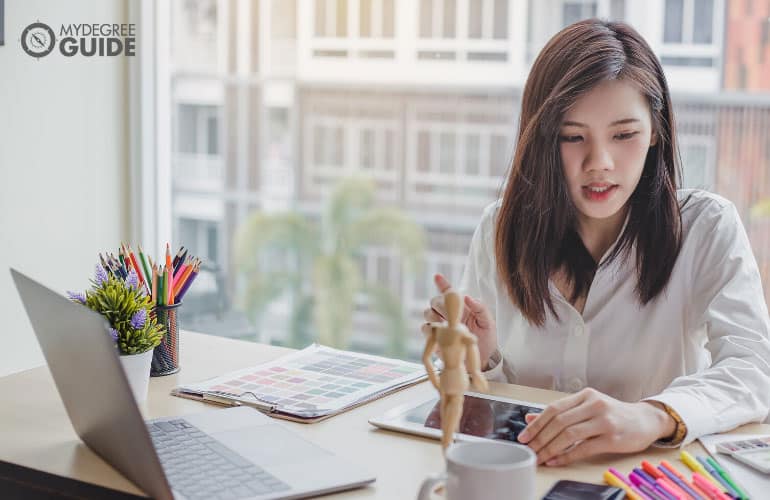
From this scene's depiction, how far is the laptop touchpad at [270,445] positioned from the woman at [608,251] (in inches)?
12.7

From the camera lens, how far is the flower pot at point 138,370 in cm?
132

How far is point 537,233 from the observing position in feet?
5.38

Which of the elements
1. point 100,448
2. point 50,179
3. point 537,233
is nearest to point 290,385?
point 100,448

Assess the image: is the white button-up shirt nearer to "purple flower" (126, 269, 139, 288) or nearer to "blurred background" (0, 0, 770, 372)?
"purple flower" (126, 269, 139, 288)

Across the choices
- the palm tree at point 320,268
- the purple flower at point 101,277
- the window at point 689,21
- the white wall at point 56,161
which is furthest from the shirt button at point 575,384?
the palm tree at point 320,268

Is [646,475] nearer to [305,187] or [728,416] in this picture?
[728,416]

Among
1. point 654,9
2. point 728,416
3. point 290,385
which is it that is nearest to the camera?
point 728,416

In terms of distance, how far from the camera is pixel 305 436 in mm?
1226

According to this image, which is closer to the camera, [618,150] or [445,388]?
[445,388]

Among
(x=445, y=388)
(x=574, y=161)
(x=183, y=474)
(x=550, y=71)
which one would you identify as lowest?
(x=183, y=474)

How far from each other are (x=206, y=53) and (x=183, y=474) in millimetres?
2601

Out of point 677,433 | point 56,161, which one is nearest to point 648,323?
point 677,433

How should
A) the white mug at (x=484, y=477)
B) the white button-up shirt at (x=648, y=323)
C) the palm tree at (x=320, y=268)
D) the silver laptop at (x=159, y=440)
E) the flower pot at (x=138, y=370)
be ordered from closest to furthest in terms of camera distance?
the white mug at (x=484, y=477)
the silver laptop at (x=159, y=440)
the flower pot at (x=138, y=370)
the white button-up shirt at (x=648, y=323)
the palm tree at (x=320, y=268)

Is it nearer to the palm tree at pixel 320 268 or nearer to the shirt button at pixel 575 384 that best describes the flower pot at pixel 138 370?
the shirt button at pixel 575 384
